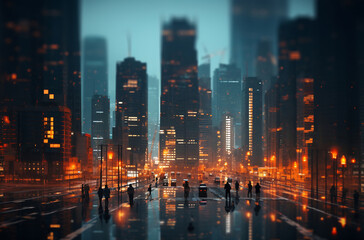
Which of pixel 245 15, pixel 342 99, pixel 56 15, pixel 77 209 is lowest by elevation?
pixel 77 209

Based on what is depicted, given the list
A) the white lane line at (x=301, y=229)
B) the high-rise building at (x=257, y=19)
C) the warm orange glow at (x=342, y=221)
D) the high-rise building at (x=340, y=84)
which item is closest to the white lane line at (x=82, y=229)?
the white lane line at (x=301, y=229)

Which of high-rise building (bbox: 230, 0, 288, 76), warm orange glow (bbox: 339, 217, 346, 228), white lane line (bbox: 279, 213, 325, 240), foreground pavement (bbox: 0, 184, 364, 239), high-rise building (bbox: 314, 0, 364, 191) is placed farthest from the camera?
high-rise building (bbox: 314, 0, 364, 191)

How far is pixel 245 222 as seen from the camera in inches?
1179

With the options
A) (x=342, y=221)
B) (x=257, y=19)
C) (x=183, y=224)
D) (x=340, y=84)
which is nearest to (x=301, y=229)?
(x=342, y=221)

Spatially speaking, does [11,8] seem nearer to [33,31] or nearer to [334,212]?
[33,31]

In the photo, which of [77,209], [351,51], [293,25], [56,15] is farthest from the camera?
[56,15]

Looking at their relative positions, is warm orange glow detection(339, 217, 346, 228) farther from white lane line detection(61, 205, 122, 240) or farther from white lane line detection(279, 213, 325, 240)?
white lane line detection(61, 205, 122, 240)

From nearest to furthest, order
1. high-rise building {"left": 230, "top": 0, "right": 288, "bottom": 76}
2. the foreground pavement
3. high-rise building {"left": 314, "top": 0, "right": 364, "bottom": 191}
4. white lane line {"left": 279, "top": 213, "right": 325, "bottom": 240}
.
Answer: white lane line {"left": 279, "top": 213, "right": 325, "bottom": 240}
the foreground pavement
high-rise building {"left": 230, "top": 0, "right": 288, "bottom": 76}
high-rise building {"left": 314, "top": 0, "right": 364, "bottom": 191}

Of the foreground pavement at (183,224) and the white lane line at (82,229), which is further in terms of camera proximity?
the foreground pavement at (183,224)

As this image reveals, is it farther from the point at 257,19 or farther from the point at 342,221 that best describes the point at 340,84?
the point at 342,221

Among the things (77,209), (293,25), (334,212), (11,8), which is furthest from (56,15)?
(334,212)

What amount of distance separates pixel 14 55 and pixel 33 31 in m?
10.7

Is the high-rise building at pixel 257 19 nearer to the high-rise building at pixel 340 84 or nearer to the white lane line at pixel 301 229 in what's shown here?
the high-rise building at pixel 340 84

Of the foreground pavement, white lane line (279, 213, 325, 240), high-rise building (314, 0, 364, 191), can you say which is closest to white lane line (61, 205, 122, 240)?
the foreground pavement
